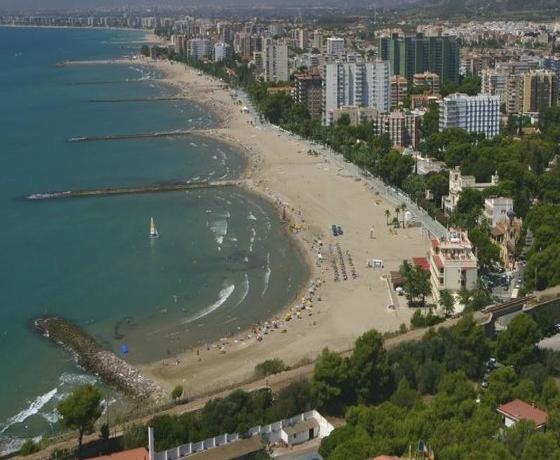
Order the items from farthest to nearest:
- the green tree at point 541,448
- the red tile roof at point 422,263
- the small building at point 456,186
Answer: the small building at point 456,186, the red tile roof at point 422,263, the green tree at point 541,448

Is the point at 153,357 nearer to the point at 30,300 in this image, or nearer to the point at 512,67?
the point at 30,300

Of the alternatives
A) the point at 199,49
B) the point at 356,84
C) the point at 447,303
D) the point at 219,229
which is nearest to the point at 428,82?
the point at 356,84

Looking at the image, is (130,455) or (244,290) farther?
(244,290)

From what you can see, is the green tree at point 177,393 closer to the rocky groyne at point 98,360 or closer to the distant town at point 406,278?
the distant town at point 406,278

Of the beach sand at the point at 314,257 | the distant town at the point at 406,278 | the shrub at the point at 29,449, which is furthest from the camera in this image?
the beach sand at the point at 314,257

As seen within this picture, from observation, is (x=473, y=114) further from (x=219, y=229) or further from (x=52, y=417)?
(x=52, y=417)

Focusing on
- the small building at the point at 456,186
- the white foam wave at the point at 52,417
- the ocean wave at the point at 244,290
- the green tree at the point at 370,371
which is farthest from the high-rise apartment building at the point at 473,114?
the white foam wave at the point at 52,417
